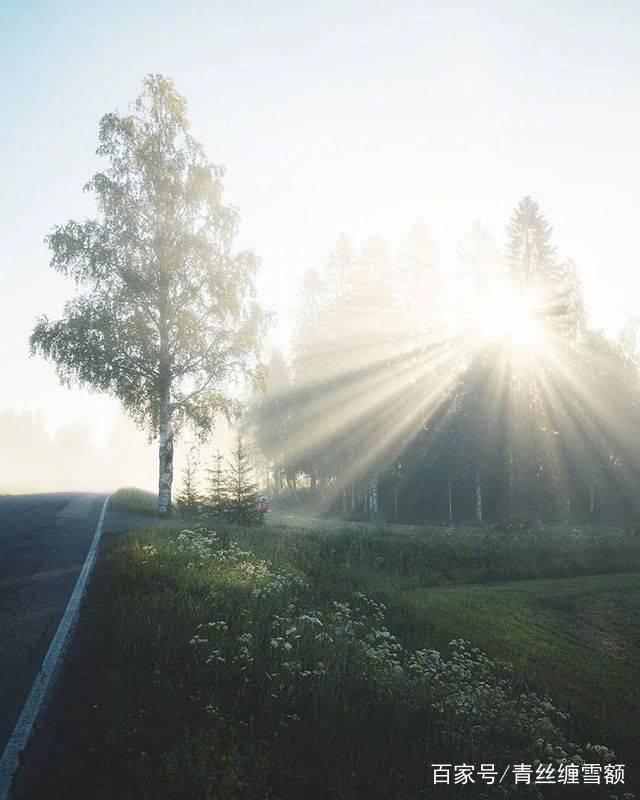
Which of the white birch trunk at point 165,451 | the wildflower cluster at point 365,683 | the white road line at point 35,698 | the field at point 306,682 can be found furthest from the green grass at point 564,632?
the white birch trunk at point 165,451

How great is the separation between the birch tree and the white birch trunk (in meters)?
0.04

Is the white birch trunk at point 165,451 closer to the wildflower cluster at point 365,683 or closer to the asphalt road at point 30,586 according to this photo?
the asphalt road at point 30,586

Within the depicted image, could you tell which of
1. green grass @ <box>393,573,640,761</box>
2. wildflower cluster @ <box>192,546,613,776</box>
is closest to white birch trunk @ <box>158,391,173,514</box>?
green grass @ <box>393,573,640,761</box>

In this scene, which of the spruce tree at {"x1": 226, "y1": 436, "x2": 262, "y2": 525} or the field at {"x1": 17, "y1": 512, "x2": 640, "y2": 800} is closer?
the field at {"x1": 17, "y1": 512, "x2": 640, "y2": 800}

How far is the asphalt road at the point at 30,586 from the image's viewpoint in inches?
235

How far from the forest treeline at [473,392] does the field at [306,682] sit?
17736 millimetres

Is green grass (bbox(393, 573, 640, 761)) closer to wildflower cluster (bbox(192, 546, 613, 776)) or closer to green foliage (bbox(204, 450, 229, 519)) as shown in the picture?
wildflower cluster (bbox(192, 546, 613, 776))

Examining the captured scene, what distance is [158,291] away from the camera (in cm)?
2006

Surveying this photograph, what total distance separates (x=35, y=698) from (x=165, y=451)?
48.4ft

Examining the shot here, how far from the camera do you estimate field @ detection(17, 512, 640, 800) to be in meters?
4.53

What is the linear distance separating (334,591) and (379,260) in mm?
29282

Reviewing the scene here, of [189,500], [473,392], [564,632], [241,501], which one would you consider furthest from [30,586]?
[473,392]

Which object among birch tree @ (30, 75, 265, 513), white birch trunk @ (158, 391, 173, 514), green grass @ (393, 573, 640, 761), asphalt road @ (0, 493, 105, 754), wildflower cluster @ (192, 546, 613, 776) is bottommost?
green grass @ (393, 573, 640, 761)

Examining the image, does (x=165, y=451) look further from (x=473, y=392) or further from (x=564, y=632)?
(x=473, y=392)
